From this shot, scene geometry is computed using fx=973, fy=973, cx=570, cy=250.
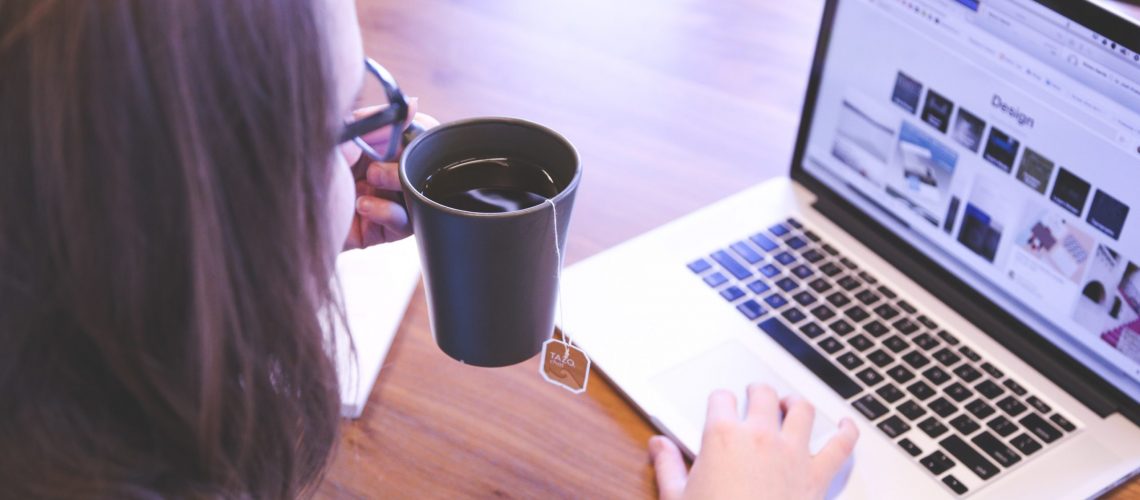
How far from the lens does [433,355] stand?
83 cm

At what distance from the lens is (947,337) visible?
85cm

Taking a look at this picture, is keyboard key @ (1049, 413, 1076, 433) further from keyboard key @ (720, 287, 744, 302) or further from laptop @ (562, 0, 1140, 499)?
keyboard key @ (720, 287, 744, 302)

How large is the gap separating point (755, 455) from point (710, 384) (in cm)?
10

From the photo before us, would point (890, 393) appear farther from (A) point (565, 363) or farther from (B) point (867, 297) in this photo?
(A) point (565, 363)

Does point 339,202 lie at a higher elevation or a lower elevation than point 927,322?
higher

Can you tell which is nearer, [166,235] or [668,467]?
[166,235]

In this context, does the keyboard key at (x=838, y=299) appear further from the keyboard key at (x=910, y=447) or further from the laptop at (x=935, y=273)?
the keyboard key at (x=910, y=447)

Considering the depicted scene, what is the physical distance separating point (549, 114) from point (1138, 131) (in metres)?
0.60

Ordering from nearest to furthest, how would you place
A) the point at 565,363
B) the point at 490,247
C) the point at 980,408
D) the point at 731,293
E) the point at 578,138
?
1. the point at 490,247
2. the point at 565,363
3. the point at 980,408
4. the point at 731,293
5. the point at 578,138

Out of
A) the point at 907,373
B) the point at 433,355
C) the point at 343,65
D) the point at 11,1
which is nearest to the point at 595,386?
the point at 433,355

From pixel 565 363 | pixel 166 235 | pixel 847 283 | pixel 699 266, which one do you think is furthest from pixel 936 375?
pixel 166 235

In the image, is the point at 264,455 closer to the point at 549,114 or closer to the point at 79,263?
the point at 79,263

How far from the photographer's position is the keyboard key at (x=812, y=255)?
0.93 metres

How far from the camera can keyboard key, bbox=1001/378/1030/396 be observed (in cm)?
80
